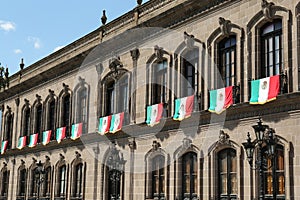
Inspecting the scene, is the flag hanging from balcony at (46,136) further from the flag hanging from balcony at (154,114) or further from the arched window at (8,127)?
the flag hanging from balcony at (154,114)

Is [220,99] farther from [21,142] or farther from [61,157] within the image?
[21,142]

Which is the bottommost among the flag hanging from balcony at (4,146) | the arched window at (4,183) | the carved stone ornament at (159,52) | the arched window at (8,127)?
the arched window at (4,183)

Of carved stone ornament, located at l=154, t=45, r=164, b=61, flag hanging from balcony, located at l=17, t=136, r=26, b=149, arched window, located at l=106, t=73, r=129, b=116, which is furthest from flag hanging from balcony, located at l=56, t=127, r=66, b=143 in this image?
carved stone ornament, located at l=154, t=45, r=164, b=61

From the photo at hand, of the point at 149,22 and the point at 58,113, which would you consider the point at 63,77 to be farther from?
the point at 149,22

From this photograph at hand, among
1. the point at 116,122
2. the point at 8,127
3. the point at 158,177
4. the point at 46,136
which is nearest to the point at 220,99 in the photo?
the point at 158,177

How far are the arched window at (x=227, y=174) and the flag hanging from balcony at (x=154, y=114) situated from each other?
12.8ft

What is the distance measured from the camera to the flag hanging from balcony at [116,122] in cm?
2620

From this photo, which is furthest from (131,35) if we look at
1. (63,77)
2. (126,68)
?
(63,77)

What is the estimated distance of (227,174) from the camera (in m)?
20.0

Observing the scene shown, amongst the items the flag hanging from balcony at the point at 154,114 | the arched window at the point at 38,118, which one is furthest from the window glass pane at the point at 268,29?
the arched window at the point at 38,118

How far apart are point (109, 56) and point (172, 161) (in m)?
7.97

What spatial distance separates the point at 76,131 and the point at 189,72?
31.3 feet

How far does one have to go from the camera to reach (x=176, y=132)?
22516 mm

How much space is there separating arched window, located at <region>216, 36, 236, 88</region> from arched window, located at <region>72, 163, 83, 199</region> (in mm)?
11856
